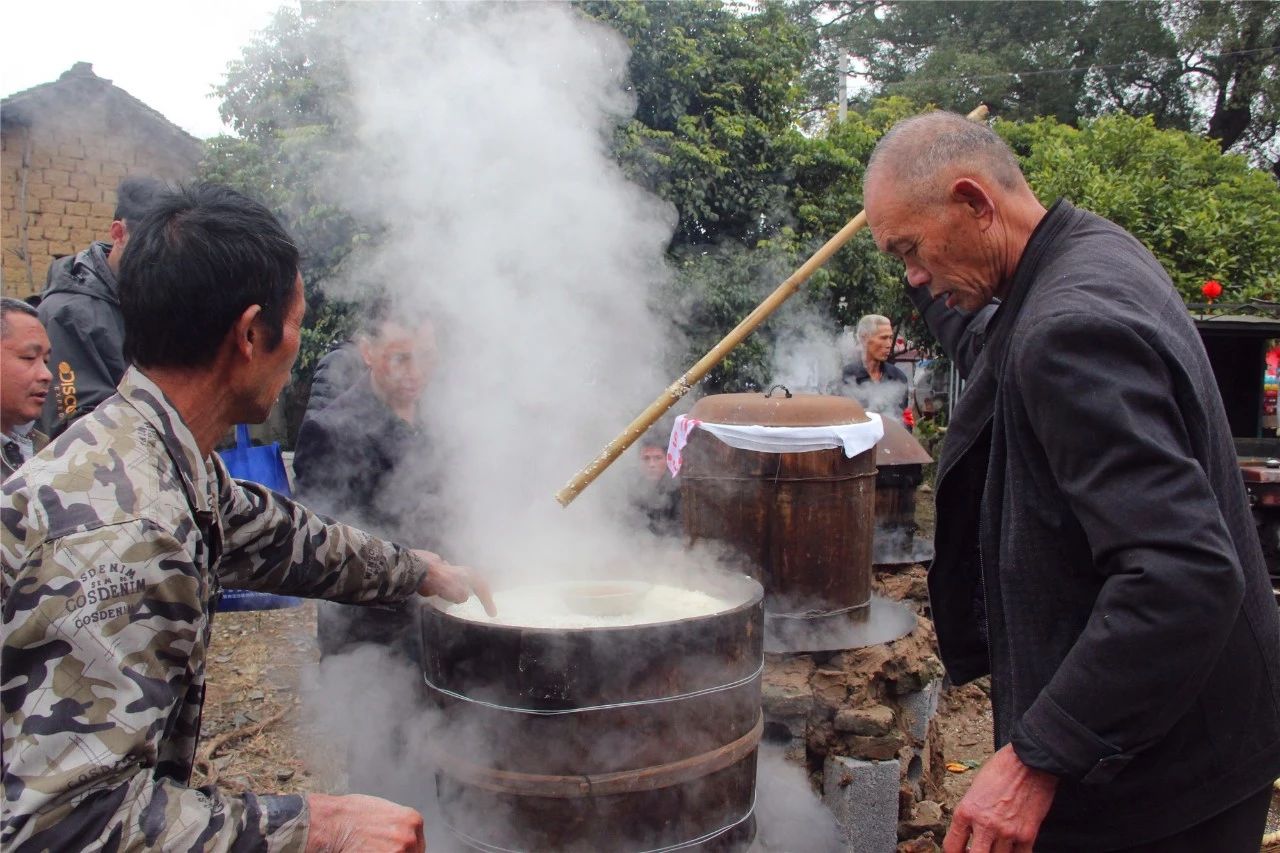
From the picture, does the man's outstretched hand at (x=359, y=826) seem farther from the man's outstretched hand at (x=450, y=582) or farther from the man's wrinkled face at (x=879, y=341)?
the man's wrinkled face at (x=879, y=341)

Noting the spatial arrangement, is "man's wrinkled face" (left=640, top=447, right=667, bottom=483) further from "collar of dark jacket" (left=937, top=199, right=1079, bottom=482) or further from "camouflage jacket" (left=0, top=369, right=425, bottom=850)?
"camouflage jacket" (left=0, top=369, right=425, bottom=850)

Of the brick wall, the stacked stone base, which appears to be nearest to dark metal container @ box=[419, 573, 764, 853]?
the stacked stone base

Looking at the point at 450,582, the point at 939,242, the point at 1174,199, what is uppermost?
the point at 1174,199

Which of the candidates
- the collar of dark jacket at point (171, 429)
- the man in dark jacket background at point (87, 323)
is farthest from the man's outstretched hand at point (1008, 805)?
the man in dark jacket background at point (87, 323)

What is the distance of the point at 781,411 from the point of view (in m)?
4.53

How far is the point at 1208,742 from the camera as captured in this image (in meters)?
1.73

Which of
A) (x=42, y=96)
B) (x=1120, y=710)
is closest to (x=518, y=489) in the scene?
(x=1120, y=710)

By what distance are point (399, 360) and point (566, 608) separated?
143 cm

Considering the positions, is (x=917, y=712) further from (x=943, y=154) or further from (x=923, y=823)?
(x=943, y=154)

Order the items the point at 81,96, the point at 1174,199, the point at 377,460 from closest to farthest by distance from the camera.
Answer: the point at 377,460 < the point at 81,96 < the point at 1174,199

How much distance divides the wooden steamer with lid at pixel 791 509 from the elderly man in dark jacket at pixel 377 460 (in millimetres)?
1513

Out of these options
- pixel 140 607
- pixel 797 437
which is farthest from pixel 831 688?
pixel 140 607

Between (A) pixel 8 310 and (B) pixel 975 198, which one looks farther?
(A) pixel 8 310

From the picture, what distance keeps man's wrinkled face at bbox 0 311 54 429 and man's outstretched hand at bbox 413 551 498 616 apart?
1854 mm
